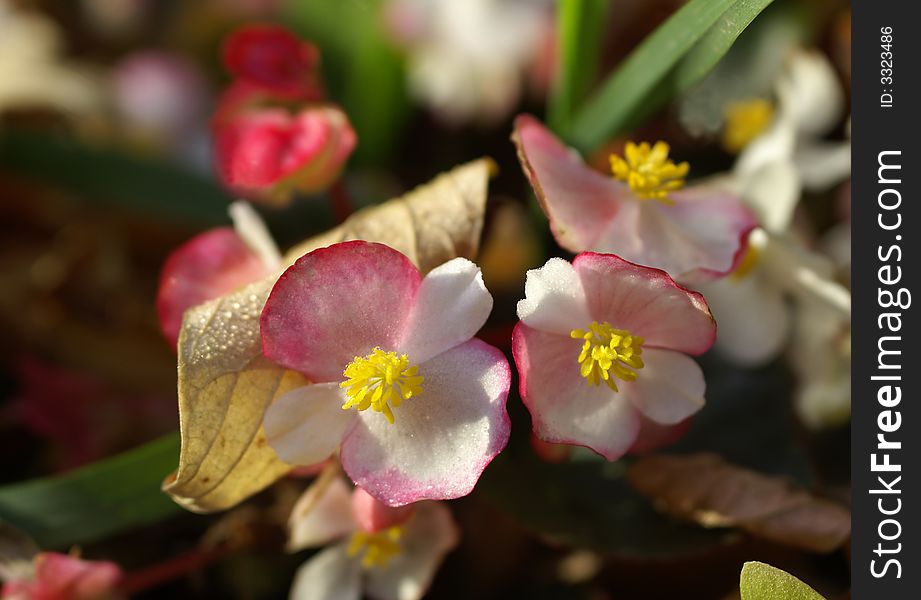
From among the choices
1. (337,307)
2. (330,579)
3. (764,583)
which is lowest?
(330,579)

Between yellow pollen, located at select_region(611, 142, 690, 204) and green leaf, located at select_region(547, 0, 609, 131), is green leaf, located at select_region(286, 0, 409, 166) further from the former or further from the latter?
yellow pollen, located at select_region(611, 142, 690, 204)

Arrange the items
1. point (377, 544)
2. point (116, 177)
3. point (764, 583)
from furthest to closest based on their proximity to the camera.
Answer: point (116, 177) < point (377, 544) < point (764, 583)

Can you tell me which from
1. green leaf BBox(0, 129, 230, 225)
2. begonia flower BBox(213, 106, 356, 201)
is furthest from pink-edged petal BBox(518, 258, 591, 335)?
green leaf BBox(0, 129, 230, 225)

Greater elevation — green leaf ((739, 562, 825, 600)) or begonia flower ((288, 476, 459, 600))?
green leaf ((739, 562, 825, 600))

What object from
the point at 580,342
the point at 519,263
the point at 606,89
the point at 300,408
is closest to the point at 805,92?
the point at 606,89

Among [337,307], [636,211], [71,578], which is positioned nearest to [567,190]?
[636,211]

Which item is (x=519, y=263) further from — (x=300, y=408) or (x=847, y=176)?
(x=300, y=408)

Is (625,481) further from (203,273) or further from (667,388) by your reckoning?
(203,273)
